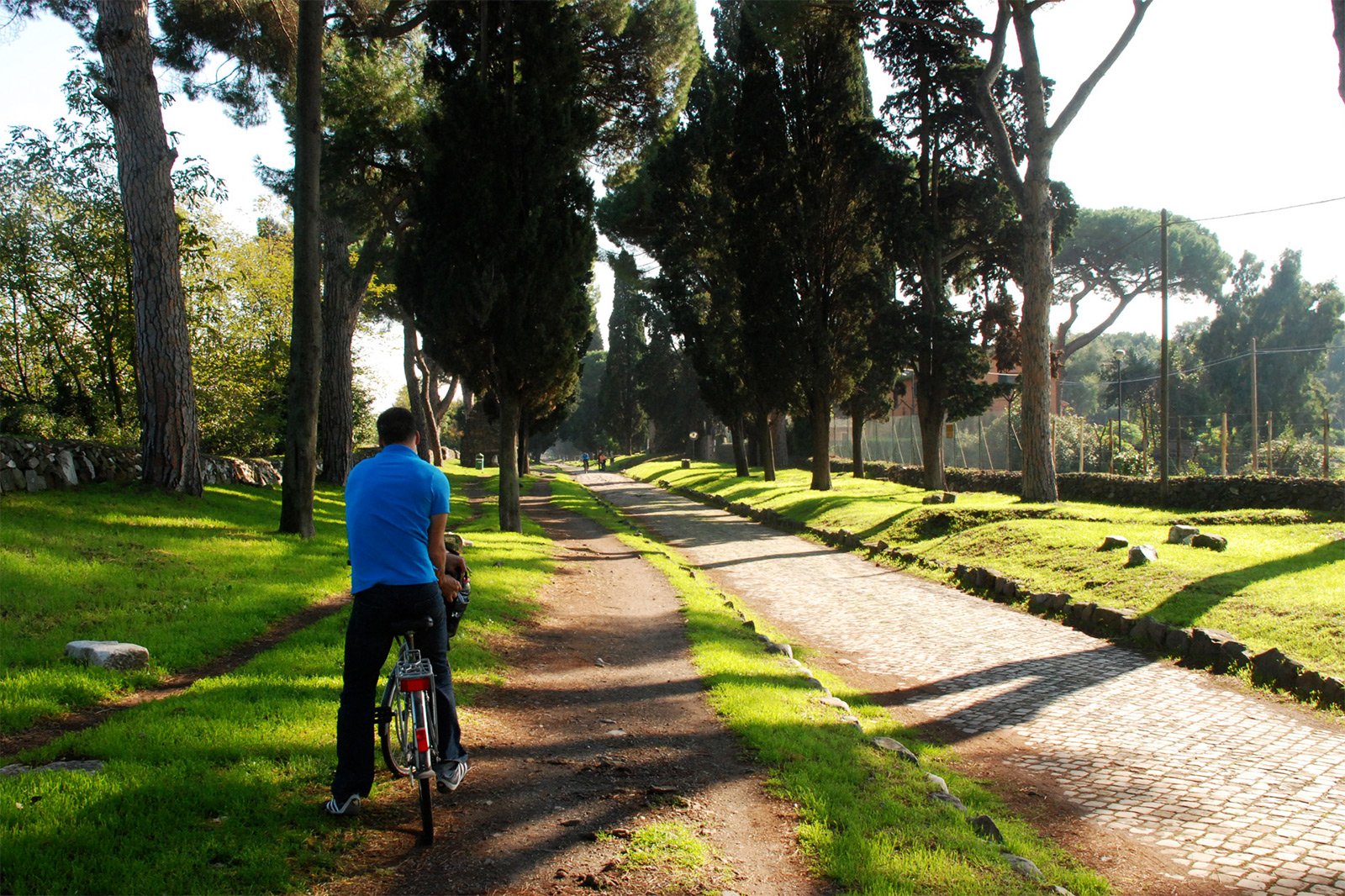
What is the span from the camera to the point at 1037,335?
19.1 m

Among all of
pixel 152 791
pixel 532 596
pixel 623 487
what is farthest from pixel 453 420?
pixel 152 791

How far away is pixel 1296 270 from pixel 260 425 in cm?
5288

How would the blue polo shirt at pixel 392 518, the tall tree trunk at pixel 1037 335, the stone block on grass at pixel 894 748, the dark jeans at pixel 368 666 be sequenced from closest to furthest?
1. the dark jeans at pixel 368 666
2. the blue polo shirt at pixel 392 518
3. the stone block on grass at pixel 894 748
4. the tall tree trunk at pixel 1037 335

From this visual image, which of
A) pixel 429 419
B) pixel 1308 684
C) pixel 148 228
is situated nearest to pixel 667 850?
pixel 1308 684

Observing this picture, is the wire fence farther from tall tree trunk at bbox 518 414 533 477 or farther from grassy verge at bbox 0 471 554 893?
grassy verge at bbox 0 471 554 893

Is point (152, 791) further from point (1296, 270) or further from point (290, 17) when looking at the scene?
point (1296, 270)

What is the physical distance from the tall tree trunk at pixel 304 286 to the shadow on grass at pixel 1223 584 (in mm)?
11079

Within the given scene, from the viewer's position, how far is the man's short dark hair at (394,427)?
179 inches

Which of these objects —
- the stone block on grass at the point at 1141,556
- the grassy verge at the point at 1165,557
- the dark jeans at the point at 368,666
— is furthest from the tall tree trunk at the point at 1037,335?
the dark jeans at the point at 368,666

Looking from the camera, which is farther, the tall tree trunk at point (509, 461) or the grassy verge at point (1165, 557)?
the tall tree trunk at point (509, 461)

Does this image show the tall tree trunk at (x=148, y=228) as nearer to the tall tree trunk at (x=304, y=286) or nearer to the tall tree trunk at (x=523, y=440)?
the tall tree trunk at (x=304, y=286)

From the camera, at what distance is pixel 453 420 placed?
270 ft

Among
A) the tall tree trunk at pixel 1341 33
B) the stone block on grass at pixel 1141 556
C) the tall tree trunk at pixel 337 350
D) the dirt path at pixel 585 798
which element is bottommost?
the dirt path at pixel 585 798

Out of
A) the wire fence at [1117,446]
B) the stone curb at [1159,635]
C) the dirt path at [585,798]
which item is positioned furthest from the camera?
the wire fence at [1117,446]
